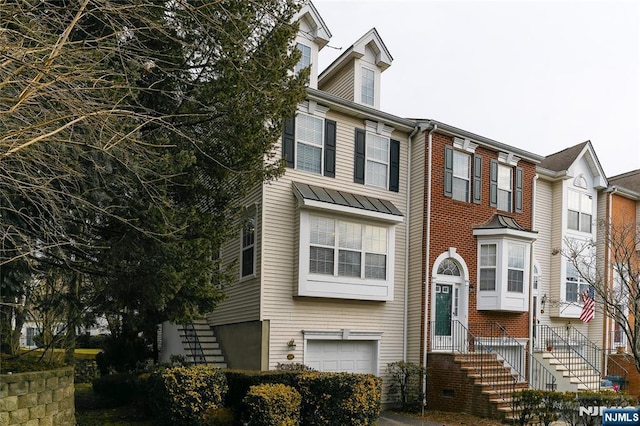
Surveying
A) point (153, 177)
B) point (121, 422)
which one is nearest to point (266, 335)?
point (121, 422)

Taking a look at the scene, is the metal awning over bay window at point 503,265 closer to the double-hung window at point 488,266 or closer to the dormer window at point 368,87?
the double-hung window at point 488,266

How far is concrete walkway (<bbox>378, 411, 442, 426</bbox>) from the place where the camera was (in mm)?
14422

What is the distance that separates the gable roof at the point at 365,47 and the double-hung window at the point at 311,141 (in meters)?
2.61

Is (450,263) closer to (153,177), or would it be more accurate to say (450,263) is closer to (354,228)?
(354,228)

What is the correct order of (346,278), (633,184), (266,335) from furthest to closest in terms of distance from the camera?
(633,184) → (346,278) → (266,335)

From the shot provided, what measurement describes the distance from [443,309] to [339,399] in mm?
7492

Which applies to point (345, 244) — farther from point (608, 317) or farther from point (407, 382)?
point (608, 317)

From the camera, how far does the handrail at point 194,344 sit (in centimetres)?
1590

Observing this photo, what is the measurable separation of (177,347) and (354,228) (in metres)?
6.72

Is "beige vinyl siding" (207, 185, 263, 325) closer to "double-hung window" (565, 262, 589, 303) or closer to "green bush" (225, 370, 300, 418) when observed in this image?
"green bush" (225, 370, 300, 418)

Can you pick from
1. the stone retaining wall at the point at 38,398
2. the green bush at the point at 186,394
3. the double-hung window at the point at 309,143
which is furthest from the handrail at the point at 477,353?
the stone retaining wall at the point at 38,398

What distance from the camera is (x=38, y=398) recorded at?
988 cm

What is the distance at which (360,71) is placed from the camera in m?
17.9

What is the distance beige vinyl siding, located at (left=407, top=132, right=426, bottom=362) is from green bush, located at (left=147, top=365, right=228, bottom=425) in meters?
6.95
